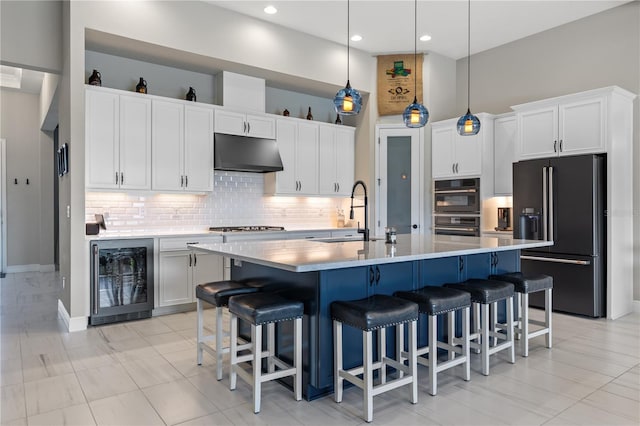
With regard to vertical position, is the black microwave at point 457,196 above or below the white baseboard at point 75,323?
above

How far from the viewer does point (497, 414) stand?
2.50 m

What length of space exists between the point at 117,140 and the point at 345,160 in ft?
10.9

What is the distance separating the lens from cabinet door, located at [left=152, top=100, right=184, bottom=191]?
5012 mm

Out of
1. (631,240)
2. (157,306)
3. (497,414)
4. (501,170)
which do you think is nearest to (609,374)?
(497,414)

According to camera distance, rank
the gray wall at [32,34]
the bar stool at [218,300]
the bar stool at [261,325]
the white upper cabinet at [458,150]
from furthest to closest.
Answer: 1. the white upper cabinet at [458,150]
2. the gray wall at [32,34]
3. the bar stool at [218,300]
4. the bar stool at [261,325]

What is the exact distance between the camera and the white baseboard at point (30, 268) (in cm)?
792

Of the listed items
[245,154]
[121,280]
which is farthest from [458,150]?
[121,280]

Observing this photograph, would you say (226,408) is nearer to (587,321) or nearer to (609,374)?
(609,374)

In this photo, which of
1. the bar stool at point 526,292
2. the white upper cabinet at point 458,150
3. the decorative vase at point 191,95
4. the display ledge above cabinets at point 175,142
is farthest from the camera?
the white upper cabinet at point 458,150

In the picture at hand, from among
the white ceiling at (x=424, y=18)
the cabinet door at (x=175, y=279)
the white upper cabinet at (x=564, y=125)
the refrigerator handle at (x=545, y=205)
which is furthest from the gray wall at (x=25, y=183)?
the refrigerator handle at (x=545, y=205)

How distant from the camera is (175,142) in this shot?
5148mm

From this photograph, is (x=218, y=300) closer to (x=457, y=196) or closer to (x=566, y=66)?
(x=457, y=196)

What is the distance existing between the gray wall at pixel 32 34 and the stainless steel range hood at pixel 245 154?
76.6 inches

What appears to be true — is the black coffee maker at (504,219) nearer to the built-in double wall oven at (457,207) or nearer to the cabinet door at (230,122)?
the built-in double wall oven at (457,207)
